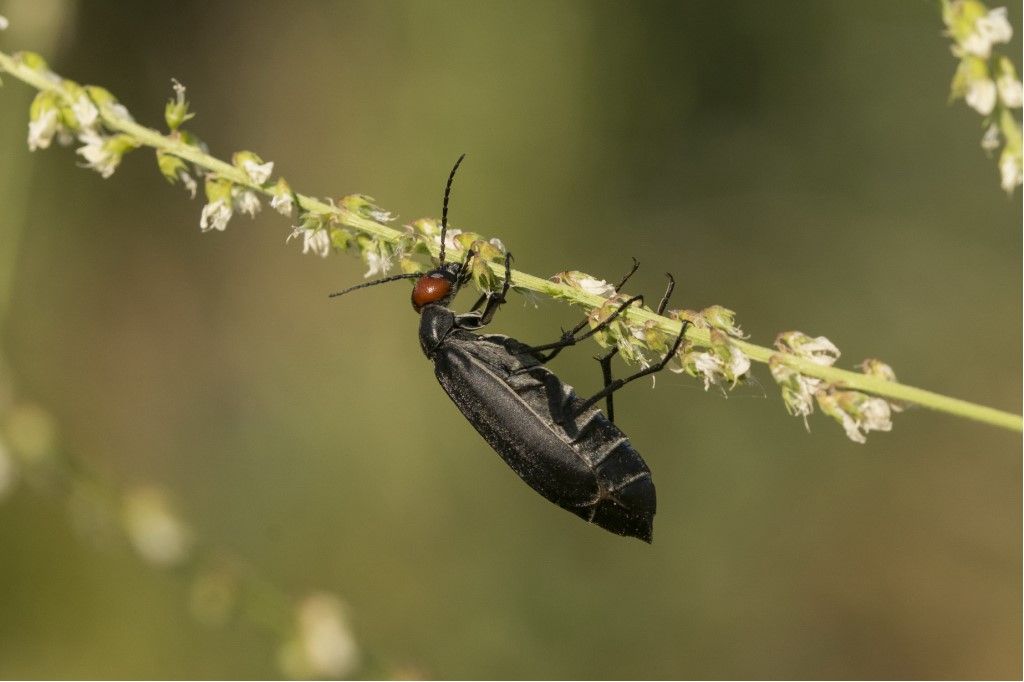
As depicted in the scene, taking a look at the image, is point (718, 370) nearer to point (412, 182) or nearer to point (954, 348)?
point (954, 348)

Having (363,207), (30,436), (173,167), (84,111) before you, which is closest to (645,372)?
(363,207)

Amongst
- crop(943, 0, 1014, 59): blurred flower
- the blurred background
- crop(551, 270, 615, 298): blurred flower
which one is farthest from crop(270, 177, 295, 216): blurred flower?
the blurred background

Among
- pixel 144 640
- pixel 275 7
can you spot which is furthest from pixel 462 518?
pixel 275 7

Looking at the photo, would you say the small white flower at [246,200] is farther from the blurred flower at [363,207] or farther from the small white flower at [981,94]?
the small white flower at [981,94]

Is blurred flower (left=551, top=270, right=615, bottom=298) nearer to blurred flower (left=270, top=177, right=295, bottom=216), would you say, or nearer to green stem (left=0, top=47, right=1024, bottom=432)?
green stem (left=0, top=47, right=1024, bottom=432)

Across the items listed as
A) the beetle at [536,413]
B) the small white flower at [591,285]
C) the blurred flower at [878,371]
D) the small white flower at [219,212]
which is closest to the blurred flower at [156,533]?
the beetle at [536,413]

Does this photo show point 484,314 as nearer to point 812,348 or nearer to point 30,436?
point 812,348
